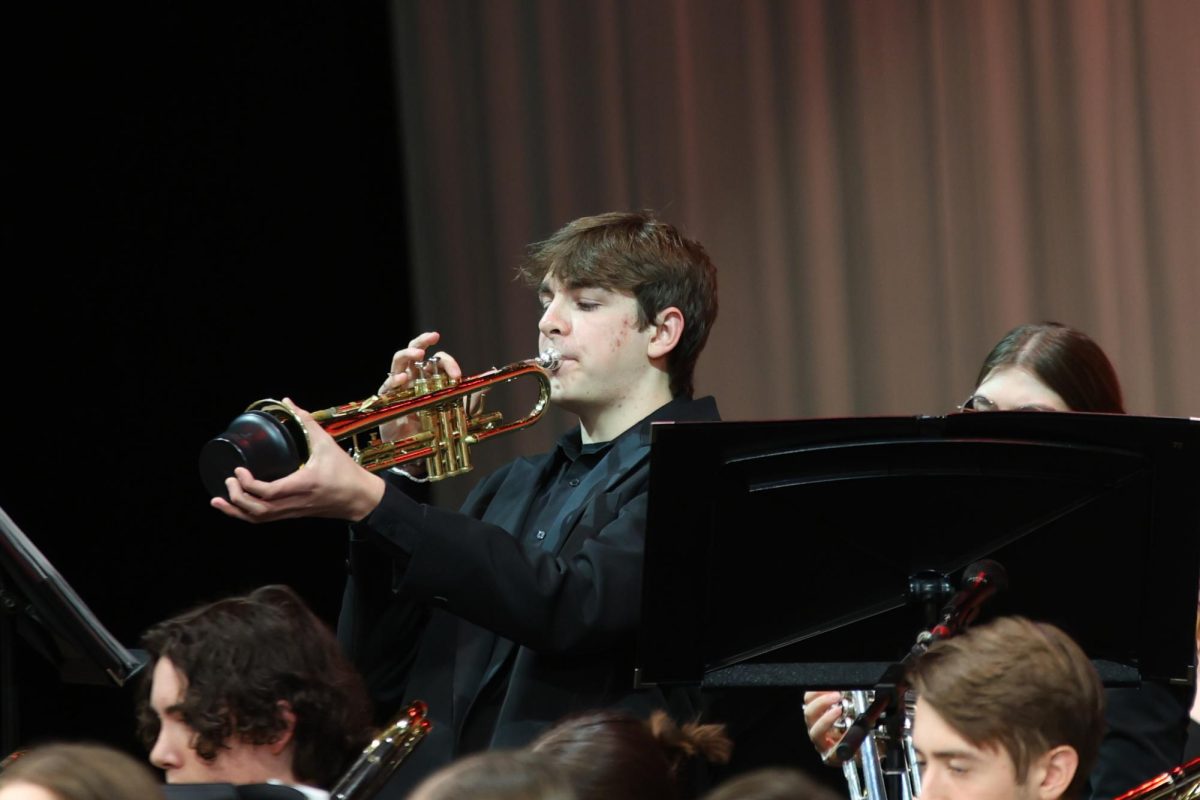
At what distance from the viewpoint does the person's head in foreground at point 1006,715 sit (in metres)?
2.44

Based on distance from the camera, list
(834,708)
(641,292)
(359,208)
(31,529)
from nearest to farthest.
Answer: (834,708)
(641,292)
(31,529)
(359,208)

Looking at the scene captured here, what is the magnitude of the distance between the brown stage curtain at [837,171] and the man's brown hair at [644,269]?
2149 mm

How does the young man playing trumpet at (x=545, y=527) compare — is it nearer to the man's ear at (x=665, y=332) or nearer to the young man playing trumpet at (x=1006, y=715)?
the man's ear at (x=665, y=332)

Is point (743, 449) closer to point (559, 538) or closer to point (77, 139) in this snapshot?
point (559, 538)

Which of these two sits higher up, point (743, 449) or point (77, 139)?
point (77, 139)

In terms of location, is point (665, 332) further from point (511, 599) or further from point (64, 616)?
point (64, 616)

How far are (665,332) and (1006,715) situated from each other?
1.23m

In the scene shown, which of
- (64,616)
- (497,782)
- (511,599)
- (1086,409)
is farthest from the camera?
(1086,409)

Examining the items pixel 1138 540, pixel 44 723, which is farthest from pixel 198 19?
pixel 1138 540

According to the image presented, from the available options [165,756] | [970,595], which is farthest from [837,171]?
[165,756]

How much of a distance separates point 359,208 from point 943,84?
2.07 meters

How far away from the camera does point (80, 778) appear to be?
190 centimetres

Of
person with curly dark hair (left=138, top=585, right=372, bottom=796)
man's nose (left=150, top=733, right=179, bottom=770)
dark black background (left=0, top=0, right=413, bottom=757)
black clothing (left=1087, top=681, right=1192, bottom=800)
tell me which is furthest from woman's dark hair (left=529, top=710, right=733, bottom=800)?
dark black background (left=0, top=0, right=413, bottom=757)

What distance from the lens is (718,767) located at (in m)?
3.22
